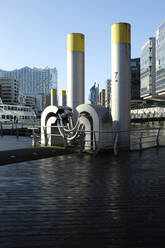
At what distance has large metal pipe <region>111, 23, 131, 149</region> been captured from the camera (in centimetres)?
1427

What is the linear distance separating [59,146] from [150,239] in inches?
494

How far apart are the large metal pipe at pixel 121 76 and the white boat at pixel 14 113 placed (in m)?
48.8

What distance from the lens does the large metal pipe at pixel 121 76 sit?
46.8 ft

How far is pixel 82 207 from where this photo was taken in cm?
529

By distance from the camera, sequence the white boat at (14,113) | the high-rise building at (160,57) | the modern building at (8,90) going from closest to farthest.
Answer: the white boat at (14,113) < the high-rise building at (160,57) < the modern building at (8,90)

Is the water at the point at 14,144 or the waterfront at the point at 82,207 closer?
the waterfront at the point at 82,207

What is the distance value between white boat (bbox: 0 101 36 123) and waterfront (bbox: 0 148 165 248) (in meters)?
54.7

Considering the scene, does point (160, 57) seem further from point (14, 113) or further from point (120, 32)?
point (120, 32)

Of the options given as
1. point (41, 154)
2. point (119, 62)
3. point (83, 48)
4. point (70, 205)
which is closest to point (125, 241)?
point (70, 205)

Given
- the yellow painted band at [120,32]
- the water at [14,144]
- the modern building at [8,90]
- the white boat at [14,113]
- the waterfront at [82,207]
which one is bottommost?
the waterfront at [82,207]

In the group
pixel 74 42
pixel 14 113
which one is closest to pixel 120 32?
pixel 74 42

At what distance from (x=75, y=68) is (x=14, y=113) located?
57425 millimetres

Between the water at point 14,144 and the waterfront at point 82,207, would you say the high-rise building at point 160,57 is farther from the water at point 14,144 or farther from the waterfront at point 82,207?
the waterfront at point 82,207

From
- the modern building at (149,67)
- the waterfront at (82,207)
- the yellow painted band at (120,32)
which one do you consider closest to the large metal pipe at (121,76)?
the yellow painted band at (120,32)
